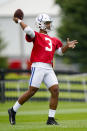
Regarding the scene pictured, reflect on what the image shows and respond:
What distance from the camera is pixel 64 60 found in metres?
60.1

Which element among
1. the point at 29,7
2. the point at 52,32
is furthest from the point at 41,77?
the point at 29,7

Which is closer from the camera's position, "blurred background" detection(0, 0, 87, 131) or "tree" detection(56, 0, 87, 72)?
"blurred background" detection(0, 0, 87, 131)

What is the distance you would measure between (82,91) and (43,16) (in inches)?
478

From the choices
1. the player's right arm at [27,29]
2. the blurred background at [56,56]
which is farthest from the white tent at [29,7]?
the player's right arm at [27,29]

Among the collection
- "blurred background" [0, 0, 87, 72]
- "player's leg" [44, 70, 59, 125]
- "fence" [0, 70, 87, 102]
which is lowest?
"blurred background" [0, 0, 87, 72]

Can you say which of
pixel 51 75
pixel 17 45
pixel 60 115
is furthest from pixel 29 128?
pixel 17 45

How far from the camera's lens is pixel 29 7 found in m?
83.8

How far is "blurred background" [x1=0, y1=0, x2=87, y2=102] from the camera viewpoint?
24897mm

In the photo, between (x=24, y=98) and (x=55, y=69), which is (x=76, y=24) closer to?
(x=55, y=69)

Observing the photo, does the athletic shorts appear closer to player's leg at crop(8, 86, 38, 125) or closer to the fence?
player's leg at crop(8, 86, 38, 125)

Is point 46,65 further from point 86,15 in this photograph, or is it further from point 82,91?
point 86,15

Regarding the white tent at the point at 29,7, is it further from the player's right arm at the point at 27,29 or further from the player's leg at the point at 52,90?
the player's right arm at the point at 27,29

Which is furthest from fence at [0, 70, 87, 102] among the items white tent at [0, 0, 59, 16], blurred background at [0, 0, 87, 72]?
white tent at [0, 0, 59, 16]

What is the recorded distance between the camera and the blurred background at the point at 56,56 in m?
24.9
